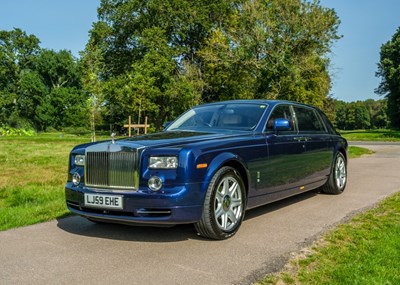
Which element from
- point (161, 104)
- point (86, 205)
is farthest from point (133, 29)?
point (86, 205)

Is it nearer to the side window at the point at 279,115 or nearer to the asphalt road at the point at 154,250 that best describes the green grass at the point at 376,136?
the side window at the point at 279,115

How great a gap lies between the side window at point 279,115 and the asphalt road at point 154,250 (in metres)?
1.29

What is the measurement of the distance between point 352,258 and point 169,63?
37.0m

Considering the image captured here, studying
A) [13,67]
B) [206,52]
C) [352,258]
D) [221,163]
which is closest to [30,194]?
[221,163]

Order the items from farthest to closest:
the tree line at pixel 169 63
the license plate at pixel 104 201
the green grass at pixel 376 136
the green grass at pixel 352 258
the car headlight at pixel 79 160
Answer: the green grass at pixel 376 136 < the tree line at pixel 169 63 < the car headlight at pixel 79 160 < the license plate at pixel 104 201 < the green grass at pixel 352 258

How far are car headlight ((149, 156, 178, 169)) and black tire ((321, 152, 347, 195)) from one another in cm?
417

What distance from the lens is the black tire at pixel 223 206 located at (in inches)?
177

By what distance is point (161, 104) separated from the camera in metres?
42.7

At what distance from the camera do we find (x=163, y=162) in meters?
4.32

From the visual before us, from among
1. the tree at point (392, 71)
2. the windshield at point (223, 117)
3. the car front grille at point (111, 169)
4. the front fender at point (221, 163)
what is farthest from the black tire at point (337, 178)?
the tree at point (392, 71)

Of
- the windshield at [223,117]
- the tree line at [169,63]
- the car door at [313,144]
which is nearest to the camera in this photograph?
the windshield at [223,117]

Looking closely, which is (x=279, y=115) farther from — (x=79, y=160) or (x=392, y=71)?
(x=392, y=71)

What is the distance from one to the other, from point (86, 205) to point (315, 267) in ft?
8.48

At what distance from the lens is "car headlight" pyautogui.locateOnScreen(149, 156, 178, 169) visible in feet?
14.1
